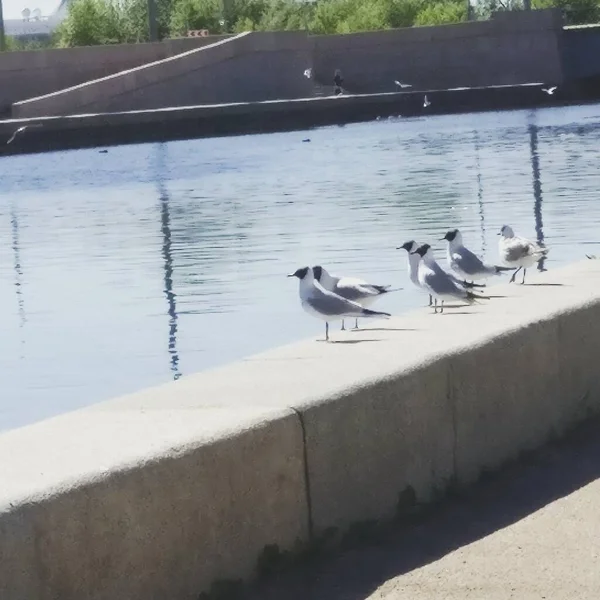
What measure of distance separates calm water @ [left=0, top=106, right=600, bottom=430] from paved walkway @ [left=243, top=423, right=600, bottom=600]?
514 centimetres

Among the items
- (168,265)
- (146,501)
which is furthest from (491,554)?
(168,265)

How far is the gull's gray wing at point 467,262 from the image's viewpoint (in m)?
9.38

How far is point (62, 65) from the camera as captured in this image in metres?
51.2

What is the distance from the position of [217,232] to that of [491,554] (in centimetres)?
1541

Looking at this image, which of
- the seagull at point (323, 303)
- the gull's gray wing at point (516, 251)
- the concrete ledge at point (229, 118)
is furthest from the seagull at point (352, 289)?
the concrete ledge at point (229, 118)

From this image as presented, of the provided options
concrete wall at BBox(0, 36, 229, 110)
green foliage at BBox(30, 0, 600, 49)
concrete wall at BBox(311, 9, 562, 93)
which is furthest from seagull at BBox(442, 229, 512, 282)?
green foliage at BBox(30, 0, 600, 49)

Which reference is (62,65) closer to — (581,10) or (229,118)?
(229,118)

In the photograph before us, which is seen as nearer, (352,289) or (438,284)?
(438,284)

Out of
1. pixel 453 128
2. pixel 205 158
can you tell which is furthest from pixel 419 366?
pixel 453 128

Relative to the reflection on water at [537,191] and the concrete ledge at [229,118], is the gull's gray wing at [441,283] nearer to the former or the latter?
the reflection on water at [537,191]

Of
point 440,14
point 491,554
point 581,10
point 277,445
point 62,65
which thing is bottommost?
point 491,554

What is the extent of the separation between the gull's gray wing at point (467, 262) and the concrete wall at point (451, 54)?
1826 inches

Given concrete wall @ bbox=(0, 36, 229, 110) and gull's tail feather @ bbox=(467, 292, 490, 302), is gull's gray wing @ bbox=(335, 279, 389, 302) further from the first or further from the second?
concrete wall @ bbox=(0, 36, 229, 110)

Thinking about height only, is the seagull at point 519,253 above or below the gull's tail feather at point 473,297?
below
